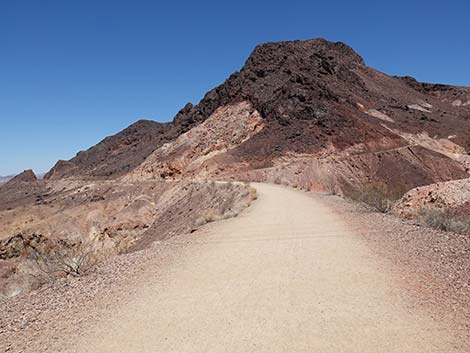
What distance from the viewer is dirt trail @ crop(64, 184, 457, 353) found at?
4918 millimetres

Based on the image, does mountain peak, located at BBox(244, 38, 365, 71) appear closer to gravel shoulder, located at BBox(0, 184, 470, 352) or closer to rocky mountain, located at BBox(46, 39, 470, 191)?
rocky mountain, located at BBox(46, 39, 470, 191)

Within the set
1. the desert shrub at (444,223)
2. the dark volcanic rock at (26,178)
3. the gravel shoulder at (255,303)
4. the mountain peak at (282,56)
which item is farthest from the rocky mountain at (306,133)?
the gravel shoulder at (255,303)

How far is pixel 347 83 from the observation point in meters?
67.9

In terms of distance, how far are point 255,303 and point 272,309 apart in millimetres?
354

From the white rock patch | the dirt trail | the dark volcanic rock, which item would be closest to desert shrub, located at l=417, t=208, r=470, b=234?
the dirt trail

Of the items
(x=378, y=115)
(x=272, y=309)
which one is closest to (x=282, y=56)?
(x=378, y=115)

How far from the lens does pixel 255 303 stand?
6098mm

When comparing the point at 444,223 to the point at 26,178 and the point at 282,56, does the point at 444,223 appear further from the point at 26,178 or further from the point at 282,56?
the point at 26,178

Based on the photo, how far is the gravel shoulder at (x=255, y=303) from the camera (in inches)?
197

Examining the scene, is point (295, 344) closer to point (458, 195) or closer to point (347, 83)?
point (458, 195)

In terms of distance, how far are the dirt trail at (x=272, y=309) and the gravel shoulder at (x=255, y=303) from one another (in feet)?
0.06

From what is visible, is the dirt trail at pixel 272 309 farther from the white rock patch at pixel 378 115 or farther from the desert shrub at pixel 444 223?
the white rock patch at pixel 378 115

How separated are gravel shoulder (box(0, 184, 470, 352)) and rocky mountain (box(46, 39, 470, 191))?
2676 cm

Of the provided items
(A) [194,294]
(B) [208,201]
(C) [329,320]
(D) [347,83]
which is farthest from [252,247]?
(D) [347,83]
